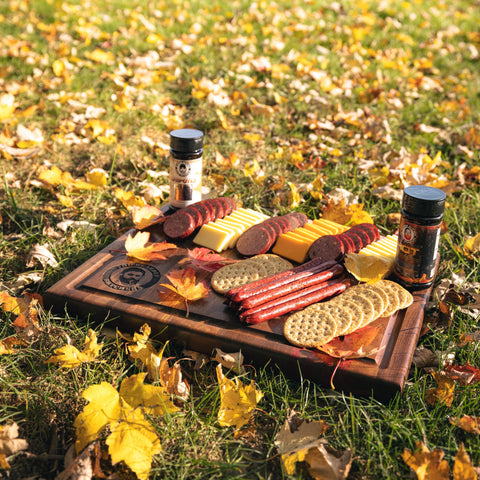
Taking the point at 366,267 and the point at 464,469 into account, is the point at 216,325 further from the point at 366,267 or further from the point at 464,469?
the point at 464,469

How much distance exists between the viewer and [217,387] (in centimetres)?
248

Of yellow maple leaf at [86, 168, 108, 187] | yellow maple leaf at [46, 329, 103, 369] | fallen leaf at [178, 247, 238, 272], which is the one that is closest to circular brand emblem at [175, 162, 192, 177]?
fallen leaf at [178, 247, 238, 272]

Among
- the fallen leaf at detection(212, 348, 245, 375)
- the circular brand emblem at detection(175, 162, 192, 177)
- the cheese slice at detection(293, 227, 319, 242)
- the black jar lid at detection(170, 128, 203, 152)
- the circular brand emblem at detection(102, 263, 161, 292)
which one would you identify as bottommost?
the fallen leaf at detection(212, 348, 245, 375)

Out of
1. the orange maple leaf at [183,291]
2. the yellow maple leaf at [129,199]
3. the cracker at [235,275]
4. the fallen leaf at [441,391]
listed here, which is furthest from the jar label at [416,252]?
the yellow maple leaf at [129,199]

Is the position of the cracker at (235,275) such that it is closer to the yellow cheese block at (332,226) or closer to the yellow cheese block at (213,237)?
the yellow cheese block at (213,237)

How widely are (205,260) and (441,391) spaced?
4.34ft

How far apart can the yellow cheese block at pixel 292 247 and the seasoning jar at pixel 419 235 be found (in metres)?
0.50

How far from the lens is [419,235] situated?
2.72 metres

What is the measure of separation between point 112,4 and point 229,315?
6270 mm

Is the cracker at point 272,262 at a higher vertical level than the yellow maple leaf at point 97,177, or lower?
higher

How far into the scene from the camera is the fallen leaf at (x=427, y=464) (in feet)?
6.68

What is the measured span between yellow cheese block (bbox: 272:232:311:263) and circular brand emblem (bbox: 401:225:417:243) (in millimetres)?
551

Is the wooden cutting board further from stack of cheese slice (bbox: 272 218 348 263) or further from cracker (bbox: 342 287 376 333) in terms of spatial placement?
stack of cheese slice (bbox: 272 218 348 263)

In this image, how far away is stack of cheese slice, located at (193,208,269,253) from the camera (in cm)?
320
